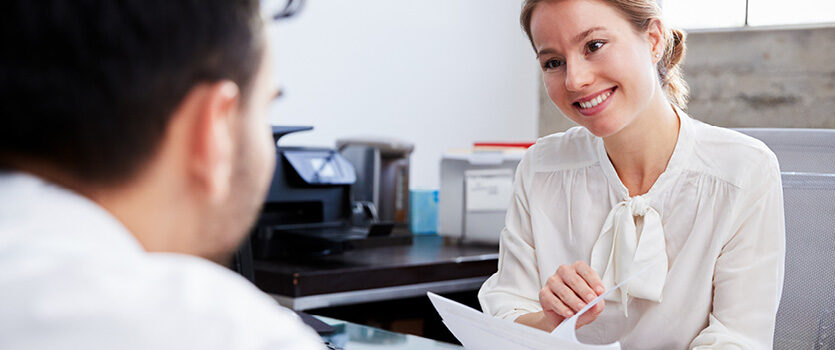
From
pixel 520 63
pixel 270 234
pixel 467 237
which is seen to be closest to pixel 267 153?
pixel 270 234

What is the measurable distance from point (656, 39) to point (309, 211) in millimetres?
1339

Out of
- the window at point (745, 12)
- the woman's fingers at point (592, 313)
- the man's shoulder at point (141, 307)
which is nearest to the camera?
the man's shoulder at point (141, 307)

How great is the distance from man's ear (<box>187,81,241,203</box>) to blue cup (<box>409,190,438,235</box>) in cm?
252

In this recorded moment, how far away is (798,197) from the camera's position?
150 cm

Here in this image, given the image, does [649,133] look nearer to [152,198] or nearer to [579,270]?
[579,270]

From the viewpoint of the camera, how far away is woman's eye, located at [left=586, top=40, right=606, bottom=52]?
1417 mm

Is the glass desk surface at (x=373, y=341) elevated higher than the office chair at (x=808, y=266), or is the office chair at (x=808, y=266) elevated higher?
the office chair at (x=808, y=266)

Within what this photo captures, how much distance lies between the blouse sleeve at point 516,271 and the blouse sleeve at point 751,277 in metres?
0.32

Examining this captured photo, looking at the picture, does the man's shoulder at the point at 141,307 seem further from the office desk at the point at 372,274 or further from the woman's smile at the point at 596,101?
the office desk at the point at 372,274

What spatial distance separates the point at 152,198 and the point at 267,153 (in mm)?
80

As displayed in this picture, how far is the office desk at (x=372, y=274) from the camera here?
2152 mm

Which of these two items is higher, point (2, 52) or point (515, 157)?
point (2, 52)

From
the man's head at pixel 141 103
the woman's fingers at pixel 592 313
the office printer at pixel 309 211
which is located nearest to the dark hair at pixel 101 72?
the man's head at pixel 141 103

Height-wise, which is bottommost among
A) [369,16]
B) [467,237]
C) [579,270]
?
[467,237]
